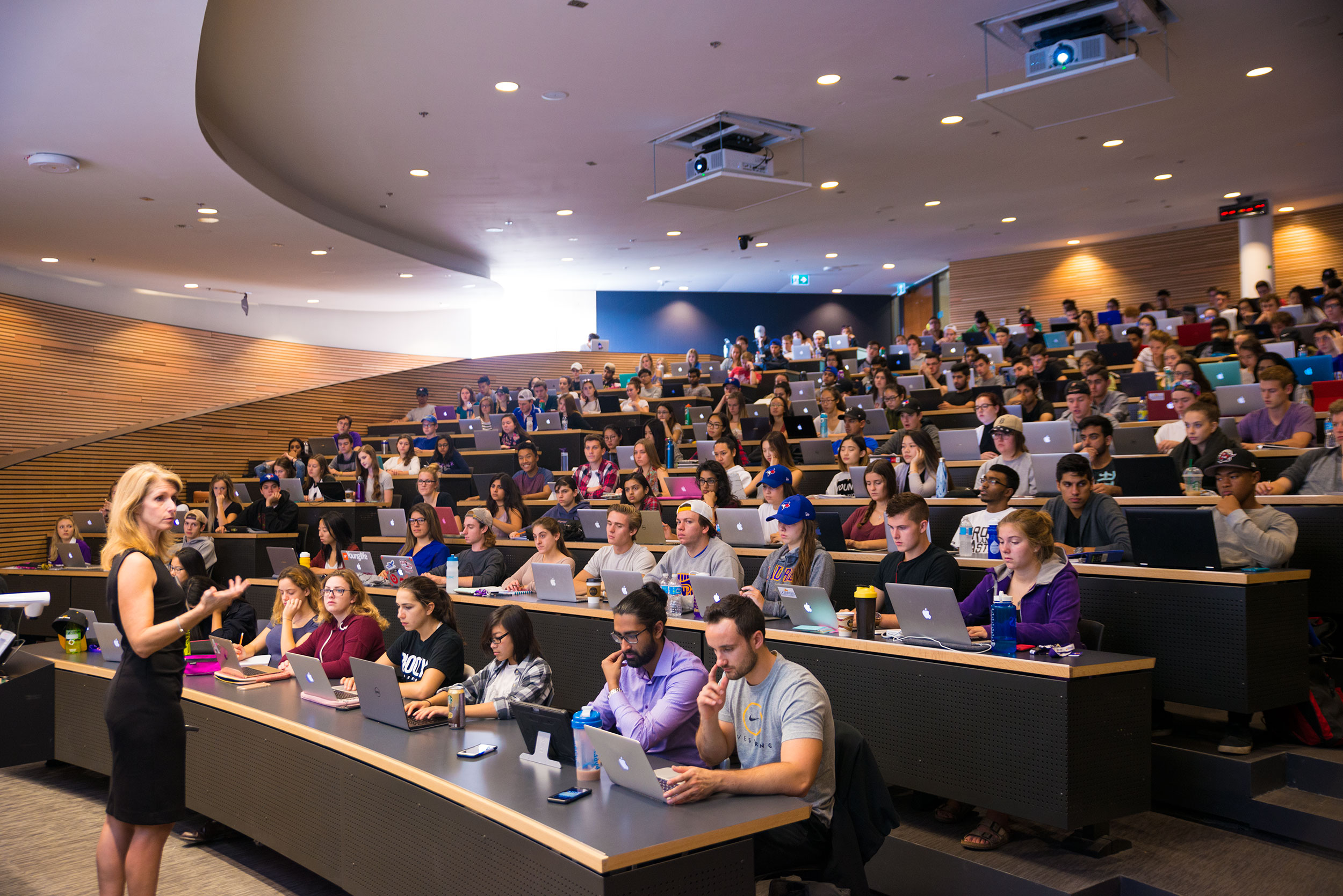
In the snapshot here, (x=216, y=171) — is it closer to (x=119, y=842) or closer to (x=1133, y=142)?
(x=119, y=842)

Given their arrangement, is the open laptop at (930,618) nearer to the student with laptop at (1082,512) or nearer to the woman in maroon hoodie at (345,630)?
the student with laptop at (1082,512)

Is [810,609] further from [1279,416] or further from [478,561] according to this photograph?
[1279,416]

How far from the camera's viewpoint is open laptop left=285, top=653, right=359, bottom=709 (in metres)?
3.74

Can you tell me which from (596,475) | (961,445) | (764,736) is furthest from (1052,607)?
(596,475)

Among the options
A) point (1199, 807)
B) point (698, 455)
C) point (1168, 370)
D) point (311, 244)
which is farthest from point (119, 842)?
point (311, 244)

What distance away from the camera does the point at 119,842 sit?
A: 2.94 meters

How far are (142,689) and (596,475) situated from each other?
5021 mm

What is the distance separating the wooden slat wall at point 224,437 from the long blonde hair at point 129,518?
9548 millimetres

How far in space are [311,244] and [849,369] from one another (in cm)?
756

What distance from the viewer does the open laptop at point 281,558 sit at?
683 centimetres

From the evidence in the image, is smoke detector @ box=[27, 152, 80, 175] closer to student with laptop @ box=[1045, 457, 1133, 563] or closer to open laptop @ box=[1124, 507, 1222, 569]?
student with laptop @ box=[1045, 457, 1133, 563]

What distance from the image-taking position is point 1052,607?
354 centimetres

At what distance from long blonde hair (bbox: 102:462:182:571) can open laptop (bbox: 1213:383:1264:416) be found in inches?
247

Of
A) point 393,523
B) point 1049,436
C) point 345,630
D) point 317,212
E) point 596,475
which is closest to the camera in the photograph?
point 345,630
